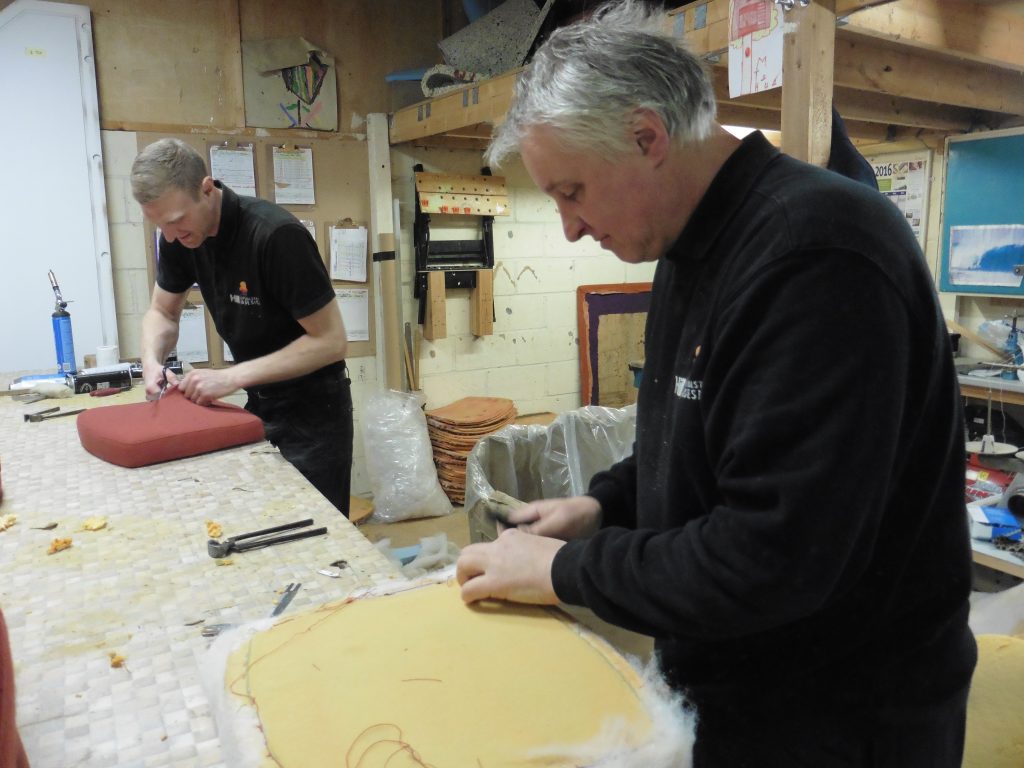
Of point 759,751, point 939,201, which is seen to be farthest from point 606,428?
point 939,201

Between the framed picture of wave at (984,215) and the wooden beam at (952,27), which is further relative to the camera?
the framed picture of wave at (984,215)

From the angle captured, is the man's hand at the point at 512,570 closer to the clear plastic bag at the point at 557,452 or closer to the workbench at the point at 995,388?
the clear plastic bag at the point at 557,452

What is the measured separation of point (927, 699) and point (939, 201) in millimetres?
3987

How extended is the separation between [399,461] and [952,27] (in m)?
2.94

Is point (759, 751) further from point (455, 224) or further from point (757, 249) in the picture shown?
point (455, 224)

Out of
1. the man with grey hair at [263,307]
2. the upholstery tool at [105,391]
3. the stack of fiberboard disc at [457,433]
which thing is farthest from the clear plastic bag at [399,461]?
the upholstery tool at [105,391]

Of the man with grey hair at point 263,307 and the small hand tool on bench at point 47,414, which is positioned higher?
the man with grey hair at point 263,307

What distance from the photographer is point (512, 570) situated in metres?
0.85

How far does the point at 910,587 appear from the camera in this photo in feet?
2.56

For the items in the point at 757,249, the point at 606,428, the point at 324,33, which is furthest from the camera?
the point at 324,33

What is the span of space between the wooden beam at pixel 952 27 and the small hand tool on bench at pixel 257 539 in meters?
1.75

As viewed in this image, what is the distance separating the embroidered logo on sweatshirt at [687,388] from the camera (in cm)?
76

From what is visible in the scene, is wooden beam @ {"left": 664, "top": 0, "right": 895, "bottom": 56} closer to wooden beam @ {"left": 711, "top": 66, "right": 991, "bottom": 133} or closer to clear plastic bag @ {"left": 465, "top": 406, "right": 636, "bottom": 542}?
wooden beam @ {"left": 711, "top": 66, "right": 991, "bottom": 133}

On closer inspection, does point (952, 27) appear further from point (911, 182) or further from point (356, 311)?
point (356, 311)
